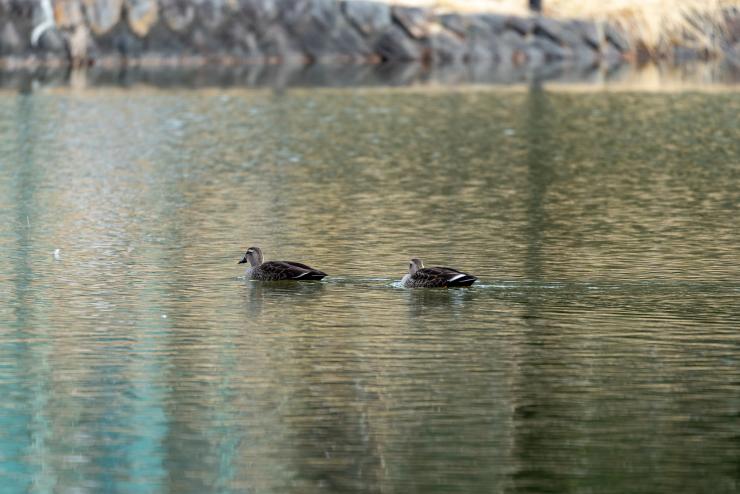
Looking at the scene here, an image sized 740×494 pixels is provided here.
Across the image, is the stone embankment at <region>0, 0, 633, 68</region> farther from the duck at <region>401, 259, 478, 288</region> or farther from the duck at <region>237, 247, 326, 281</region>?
the duck at <region>401, 259, 478, 288</region>

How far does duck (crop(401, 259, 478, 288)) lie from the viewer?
780 inches

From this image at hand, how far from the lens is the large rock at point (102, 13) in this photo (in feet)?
218

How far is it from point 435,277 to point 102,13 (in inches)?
1924

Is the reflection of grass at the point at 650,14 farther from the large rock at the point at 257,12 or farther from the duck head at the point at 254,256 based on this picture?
the duck head at the point at 254,256

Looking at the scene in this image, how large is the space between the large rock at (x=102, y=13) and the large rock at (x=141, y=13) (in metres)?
0.42

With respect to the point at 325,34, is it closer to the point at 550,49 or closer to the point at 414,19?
the point at 414,19

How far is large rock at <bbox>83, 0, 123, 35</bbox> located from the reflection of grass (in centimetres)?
1163

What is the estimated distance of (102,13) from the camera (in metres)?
66.6

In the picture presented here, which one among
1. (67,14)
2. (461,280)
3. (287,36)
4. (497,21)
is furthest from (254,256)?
(497,21)

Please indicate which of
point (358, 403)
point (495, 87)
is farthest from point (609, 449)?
point (495, 87)

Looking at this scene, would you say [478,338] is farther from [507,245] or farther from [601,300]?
[507,245]

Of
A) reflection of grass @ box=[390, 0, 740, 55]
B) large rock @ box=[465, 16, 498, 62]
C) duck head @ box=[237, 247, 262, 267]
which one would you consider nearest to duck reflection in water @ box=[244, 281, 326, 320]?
duck head @ box=[237, 247, 262, 267]

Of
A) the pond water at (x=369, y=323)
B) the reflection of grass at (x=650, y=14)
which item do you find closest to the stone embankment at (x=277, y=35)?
the reflection of grass at (x=650, y=14)

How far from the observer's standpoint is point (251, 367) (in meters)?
15.9
